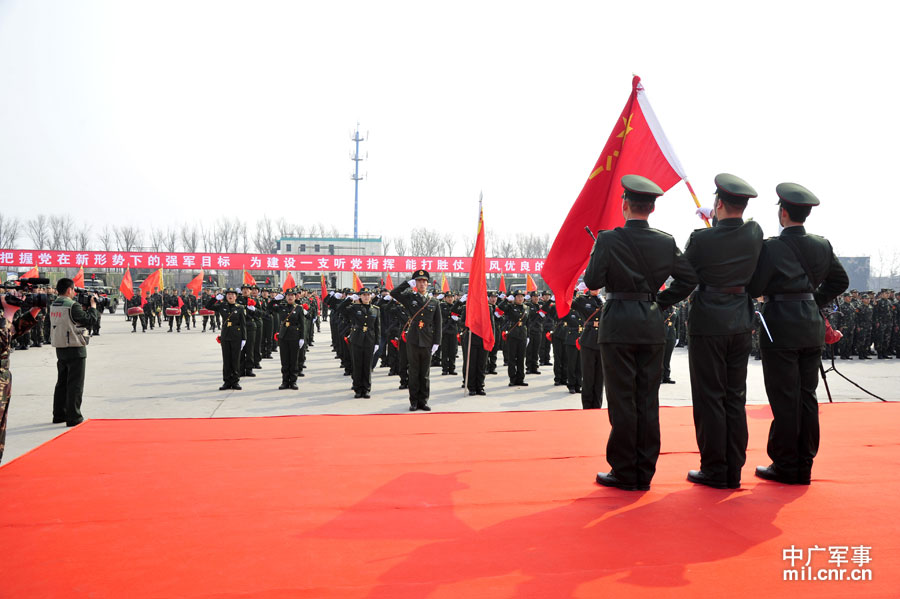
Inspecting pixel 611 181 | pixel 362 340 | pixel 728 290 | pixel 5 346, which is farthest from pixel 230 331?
pixel 728 290

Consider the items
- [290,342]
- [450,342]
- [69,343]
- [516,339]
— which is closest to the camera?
[69,343]

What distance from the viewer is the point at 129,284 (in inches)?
1069

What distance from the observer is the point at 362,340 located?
10344 millimetres

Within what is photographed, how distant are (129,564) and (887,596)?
2.89m

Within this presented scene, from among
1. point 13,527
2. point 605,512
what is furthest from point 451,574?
point 13,527

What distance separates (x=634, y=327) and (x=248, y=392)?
332 inches

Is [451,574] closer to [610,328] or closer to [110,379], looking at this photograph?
[610,328]

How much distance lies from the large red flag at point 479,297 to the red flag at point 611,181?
168 inches

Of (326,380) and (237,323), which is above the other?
(237,323)

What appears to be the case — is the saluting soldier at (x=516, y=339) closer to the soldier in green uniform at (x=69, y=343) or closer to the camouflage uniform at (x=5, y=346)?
the soldier in green uniform at (x=69, y=343)

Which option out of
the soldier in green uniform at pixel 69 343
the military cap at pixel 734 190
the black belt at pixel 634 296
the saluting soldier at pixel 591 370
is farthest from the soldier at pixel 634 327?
the soldier in green uniform at pixel 69 343

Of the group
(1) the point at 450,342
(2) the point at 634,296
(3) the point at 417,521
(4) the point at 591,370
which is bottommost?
(1) the point at 450,342

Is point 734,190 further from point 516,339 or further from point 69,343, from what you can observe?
point 516,339

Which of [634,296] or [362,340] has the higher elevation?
[634,296]
